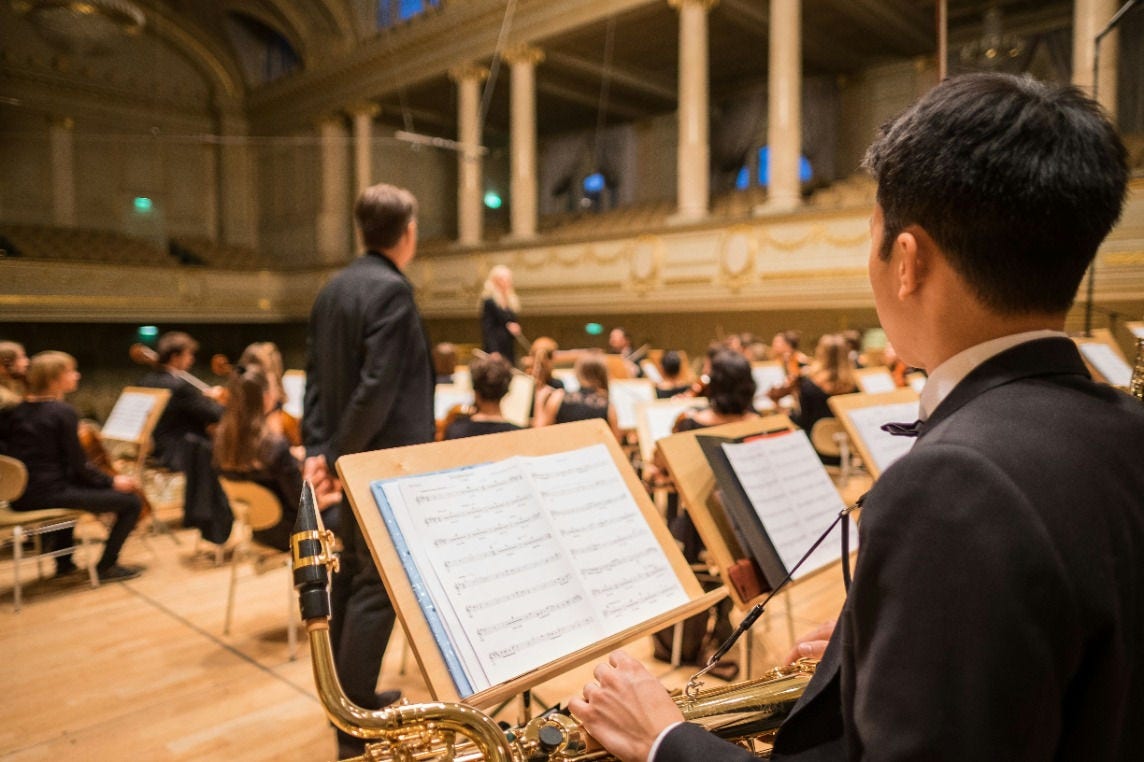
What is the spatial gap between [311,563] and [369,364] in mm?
1525

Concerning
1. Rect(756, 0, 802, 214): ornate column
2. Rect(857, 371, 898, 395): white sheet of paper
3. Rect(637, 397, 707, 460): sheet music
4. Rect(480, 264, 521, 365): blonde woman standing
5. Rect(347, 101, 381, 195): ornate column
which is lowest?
Rect(637, 397, 707, 460): sheet music

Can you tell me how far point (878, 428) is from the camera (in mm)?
2955

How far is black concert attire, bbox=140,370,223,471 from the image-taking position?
210 inches

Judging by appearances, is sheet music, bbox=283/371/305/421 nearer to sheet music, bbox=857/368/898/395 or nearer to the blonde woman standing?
the blonde woman standing

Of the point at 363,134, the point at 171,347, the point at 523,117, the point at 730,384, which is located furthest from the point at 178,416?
the point at 363,134

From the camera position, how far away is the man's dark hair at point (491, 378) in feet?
11.9

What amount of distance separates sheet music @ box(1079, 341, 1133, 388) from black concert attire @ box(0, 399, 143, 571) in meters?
6.00

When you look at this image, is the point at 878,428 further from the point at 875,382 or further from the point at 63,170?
the point at 63,170

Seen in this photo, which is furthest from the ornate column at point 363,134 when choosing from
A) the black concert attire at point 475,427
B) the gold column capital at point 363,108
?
the black concert attire at point 475,427

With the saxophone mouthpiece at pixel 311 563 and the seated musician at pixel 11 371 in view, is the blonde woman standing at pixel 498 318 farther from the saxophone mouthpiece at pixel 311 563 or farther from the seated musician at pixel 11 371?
the saxophone mouthpiece at pixel 311 563

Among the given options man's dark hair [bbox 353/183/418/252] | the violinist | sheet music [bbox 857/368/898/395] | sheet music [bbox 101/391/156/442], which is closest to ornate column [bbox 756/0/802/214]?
sheet music [bbox 857/368/898/395]

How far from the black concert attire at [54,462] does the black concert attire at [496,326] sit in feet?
11.1

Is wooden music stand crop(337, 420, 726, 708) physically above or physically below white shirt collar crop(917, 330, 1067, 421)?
below

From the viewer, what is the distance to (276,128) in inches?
710
